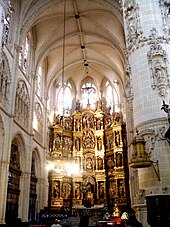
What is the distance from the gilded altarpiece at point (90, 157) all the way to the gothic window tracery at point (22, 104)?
4.98 m

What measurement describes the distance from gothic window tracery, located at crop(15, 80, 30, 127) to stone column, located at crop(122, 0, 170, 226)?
9.82 metres

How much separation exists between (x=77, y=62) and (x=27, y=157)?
516 inches

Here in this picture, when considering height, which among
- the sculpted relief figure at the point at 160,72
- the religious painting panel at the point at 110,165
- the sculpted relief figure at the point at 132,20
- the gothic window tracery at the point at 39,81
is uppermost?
the gothic window tracery at the point at 39,81

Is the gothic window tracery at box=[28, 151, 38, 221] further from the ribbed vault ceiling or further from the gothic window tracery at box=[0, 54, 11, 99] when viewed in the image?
the ribbed vault ceiling

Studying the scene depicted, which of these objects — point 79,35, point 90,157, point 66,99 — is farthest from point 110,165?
point 79,35

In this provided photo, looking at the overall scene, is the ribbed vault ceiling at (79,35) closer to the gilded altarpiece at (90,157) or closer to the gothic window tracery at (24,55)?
the gothic window tracery at (24,55)

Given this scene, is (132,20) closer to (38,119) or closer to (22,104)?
(22,104)

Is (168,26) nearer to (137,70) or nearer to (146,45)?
(146,45)

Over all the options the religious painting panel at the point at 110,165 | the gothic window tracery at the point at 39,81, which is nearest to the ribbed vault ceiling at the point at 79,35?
the gothic window tracery at the point at 39,81

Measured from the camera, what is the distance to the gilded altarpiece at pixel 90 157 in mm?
25234

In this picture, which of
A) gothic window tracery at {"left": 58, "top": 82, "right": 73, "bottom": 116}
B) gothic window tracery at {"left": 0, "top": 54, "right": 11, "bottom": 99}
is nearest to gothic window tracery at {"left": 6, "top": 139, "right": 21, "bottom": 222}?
gothic window tracery at {"left": 0, "top": 54, "right": 11, "bottom": 99}

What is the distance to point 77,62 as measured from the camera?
29.2 metres

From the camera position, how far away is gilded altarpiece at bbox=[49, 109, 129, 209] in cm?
2523

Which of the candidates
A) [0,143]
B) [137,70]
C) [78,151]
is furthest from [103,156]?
[137,70]
